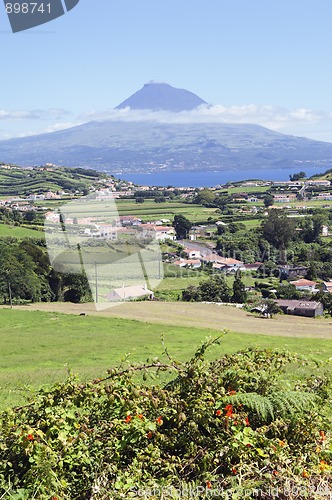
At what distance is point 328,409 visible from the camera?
185 inches

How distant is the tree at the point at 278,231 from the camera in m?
62.9

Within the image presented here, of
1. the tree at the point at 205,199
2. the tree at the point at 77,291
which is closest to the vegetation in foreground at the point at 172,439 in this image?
the tree at the point at 77,291

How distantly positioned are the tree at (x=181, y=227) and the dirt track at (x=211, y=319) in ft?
143

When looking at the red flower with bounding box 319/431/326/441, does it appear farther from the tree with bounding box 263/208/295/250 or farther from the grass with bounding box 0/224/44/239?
the tree with bounding box 263/208/295/250

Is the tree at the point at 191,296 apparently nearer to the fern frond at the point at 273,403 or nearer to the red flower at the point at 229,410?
the fern frond at the point at 273,403

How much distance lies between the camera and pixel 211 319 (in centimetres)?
2403

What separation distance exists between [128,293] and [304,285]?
67.6 feet

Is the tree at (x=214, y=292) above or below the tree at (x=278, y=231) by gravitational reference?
below

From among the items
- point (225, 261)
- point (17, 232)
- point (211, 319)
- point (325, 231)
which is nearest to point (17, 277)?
point (211, 319)

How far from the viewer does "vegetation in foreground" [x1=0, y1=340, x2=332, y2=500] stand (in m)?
2.94

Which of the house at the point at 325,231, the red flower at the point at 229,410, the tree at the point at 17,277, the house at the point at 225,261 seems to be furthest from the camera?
the house at the point at 325,231

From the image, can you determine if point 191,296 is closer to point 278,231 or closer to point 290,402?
point 278,231

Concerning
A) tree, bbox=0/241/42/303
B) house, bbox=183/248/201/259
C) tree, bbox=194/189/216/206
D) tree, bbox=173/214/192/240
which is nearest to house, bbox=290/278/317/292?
house, bbox=183/248/201/259

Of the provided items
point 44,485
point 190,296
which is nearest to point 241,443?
point 44,485
